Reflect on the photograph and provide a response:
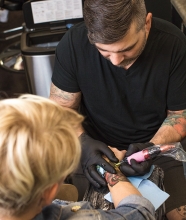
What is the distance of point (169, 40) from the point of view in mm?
1288

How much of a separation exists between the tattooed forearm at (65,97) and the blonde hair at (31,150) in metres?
0.66

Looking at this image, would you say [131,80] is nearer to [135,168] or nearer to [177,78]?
[177,78]

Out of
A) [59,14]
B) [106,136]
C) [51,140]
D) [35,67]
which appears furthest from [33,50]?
[51,140]

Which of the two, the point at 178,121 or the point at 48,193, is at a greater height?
the point at 48,193

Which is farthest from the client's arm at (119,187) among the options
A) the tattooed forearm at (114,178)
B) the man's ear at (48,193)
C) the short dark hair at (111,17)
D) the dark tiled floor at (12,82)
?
the dark tiled floor at (12,82)

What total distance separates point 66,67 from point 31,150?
74 centimetres

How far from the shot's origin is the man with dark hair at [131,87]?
119 centimetres

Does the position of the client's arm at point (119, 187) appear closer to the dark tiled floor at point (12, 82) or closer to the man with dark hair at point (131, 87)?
the man with dark hair at point (131, 87)

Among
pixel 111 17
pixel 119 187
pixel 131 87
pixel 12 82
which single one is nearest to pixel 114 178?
pixel 119 187

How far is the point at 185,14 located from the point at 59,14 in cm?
73

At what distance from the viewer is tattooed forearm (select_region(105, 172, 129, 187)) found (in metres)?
1.09

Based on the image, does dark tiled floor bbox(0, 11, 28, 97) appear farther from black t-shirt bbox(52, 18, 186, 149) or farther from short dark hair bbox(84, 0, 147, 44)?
short dark hair bbox(84, 0, 147, 44)

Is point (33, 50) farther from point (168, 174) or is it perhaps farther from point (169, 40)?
point (168, 174)

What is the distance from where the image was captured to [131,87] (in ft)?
4.36
